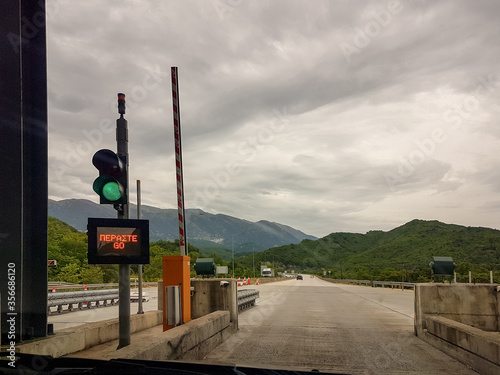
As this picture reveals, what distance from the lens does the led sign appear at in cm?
685

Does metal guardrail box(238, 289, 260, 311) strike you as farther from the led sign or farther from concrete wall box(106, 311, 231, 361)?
the led sign

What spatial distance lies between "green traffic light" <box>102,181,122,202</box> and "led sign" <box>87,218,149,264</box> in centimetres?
43

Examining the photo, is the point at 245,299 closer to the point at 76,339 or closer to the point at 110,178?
the point at 76,339

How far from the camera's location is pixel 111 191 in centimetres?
674

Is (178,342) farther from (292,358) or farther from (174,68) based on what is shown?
(174,68)

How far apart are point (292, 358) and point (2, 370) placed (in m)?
6.79

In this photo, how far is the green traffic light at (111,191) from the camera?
6.73 m

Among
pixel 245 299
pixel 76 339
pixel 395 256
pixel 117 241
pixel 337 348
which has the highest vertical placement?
pixel 117 241

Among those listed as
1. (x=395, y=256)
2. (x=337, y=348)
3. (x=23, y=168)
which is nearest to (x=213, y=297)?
(x=337, y=348)

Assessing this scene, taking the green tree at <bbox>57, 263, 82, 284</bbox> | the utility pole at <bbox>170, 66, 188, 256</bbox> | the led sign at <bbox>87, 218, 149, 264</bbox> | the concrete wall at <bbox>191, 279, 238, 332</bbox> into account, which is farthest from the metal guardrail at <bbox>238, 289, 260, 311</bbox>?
the green tree at <bbox>57, 263, 82, 284</bbox>

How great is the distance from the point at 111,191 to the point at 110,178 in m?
0.18

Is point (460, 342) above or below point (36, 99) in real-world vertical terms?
below

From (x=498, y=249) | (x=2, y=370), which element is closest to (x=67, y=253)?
(x=498, y=249)

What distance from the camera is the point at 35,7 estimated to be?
23.9ft
